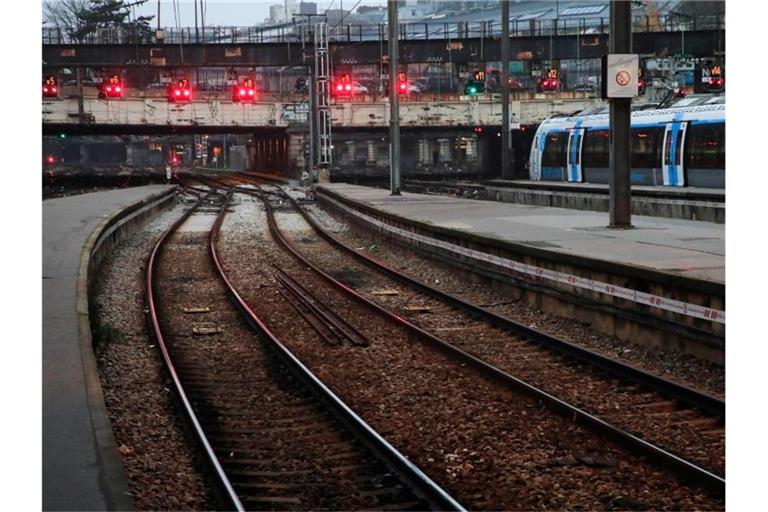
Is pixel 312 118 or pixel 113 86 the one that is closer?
pixel 312 118

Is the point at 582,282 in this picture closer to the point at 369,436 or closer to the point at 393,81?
the point at 369,436

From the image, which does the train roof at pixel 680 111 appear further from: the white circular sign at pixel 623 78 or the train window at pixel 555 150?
the white circular sign at pixel 623 78

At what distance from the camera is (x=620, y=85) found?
19.7 metres

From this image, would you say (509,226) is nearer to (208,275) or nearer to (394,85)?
(208,275)

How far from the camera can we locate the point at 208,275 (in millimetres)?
21875

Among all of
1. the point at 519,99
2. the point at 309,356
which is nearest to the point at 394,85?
the point at 309,356

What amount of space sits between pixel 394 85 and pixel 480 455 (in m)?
27.8

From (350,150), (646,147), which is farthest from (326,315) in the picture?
(350,150)

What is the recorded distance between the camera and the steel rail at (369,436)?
745cm

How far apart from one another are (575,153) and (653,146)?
6886 millimetres

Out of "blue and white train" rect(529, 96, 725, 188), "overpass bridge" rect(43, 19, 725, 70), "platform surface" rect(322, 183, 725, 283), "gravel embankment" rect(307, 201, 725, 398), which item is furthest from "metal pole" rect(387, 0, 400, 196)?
"overpass bridge" rect(43, 19, 725, 70)

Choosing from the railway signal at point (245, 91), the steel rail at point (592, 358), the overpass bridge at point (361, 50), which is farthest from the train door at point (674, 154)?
the railway signal at point (245, 91)

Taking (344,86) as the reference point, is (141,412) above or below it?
below
